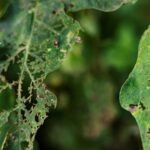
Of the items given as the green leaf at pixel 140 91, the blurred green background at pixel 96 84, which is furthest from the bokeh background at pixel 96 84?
the green leaf at pixel 140 91

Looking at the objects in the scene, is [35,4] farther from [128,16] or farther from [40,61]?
[128,16]

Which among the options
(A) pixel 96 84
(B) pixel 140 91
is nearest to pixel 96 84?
(A) pixel 96 84

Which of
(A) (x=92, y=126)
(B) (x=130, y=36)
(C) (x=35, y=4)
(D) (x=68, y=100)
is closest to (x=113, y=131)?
(A) (x=92, y=126)

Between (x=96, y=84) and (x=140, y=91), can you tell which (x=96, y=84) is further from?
(x=140, y=91)

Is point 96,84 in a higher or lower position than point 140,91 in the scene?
lower

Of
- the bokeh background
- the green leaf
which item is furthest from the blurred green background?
the green leaf

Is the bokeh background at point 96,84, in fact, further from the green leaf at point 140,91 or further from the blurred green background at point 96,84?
Answer: the green leaf at point 140,91
